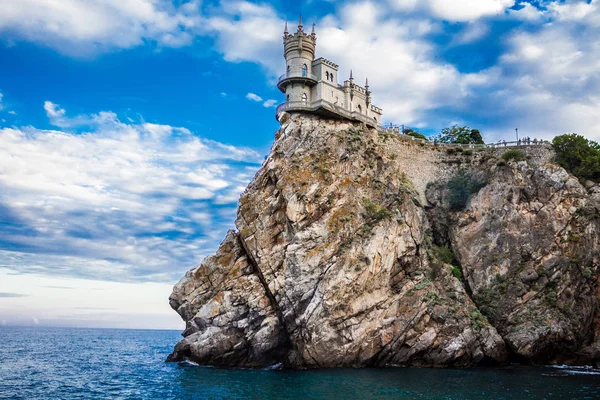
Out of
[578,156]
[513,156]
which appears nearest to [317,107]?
[513,156]

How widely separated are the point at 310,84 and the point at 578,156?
84.0ft

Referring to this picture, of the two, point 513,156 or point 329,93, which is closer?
point 513,156

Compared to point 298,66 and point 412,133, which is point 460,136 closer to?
point 412,133

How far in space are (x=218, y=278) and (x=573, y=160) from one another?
34254mm

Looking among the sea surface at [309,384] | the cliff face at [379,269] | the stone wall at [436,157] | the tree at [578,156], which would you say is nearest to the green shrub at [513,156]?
the cliff face at [379,269]

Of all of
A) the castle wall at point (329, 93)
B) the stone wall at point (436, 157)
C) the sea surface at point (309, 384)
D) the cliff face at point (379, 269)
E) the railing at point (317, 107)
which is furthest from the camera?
the stone wall at point (436, 157)

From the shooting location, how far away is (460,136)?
54.8m

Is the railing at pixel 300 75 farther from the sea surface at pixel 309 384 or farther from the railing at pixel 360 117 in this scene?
the sea surface at pixel 309 384

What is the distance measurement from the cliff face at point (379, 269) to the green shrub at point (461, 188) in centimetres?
86

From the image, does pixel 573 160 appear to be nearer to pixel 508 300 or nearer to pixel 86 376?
pixel 508 300

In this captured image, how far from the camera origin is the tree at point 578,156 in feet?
151

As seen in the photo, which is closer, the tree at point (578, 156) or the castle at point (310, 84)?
the castle at point (310, 84)

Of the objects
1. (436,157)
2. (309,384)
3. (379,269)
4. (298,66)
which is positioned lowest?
(309,384)

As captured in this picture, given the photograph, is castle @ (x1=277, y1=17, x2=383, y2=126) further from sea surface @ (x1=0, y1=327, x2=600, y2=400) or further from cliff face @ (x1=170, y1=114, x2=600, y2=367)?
sea surface @ (x1=0, y1=327, x2=600, y2=400)
